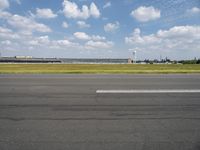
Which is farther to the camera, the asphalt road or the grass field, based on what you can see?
the grass field

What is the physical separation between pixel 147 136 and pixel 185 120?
1.53 m

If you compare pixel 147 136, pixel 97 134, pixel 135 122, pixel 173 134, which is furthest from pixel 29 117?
pixel 173 134

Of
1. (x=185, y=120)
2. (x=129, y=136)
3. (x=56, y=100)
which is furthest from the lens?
(x=56, y=100)

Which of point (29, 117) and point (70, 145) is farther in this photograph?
point (29, 117)

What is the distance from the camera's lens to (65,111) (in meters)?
6.48

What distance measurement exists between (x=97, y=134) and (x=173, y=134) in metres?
1.50

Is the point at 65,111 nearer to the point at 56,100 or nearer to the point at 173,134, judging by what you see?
the point at 56,100

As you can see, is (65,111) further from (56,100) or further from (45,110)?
(56,100)

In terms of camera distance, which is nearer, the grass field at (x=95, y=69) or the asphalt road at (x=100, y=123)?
the asphalt road at (x=100, y=123)

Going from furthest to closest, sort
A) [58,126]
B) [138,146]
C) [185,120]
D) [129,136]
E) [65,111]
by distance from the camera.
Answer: [65,111] → [185,120] → [58,126] → [129,136] → [138,146]

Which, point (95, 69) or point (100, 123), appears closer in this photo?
point (100, 123)

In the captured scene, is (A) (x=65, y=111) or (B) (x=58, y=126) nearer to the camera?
(B) (x=58, y=126)

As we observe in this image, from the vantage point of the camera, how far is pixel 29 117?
19.2 feet

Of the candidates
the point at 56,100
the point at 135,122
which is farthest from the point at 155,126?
the point at 56,100
